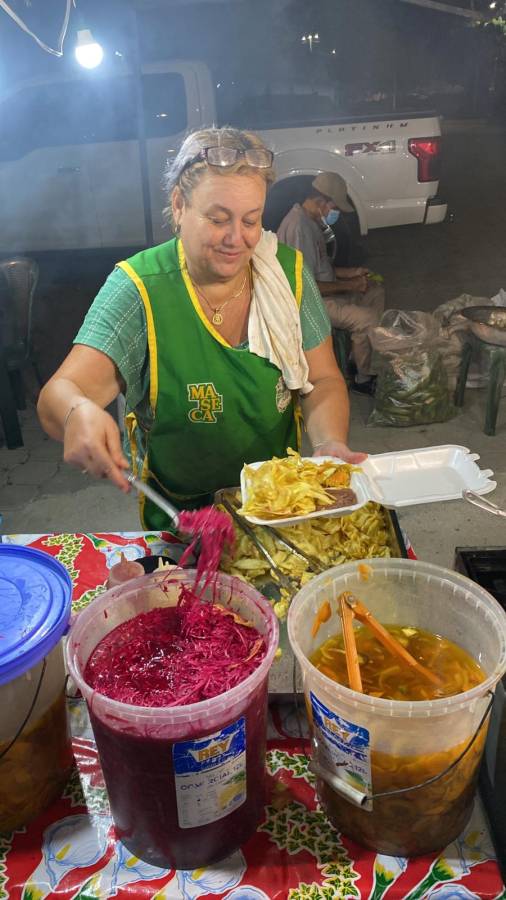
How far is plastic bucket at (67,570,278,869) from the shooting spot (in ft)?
3.56

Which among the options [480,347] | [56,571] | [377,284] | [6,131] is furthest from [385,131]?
[56,571]

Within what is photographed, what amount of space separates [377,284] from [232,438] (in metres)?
4.39

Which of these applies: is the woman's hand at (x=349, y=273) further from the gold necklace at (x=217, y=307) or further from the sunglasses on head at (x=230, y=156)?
the sunglasses on head at (x=230, y=156)

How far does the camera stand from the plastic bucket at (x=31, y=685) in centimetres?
119

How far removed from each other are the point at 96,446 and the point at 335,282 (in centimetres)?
475

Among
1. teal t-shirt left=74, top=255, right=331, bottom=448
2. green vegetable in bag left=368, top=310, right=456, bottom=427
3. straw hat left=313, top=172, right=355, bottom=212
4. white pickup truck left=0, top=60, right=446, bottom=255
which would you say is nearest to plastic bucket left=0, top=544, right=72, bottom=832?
teal t-shirt left=74, top=255, right=331, bottom=448

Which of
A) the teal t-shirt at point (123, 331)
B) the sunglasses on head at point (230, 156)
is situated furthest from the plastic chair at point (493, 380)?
the sunglasses on head at point (230, 156)

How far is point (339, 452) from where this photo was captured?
6.82 ft

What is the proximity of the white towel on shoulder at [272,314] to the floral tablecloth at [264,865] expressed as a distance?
1.34 m

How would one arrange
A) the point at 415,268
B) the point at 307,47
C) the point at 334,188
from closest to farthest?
the point at 334,188, the point at 415,268, the point at 307,47

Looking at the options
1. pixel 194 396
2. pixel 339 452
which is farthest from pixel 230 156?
pixel 339 452

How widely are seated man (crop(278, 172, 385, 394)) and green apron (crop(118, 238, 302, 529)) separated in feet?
12.0

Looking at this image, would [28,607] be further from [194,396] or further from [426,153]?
[426,153]

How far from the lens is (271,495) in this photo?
1.85m
